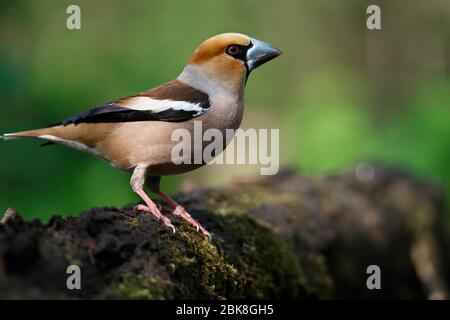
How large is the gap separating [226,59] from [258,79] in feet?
21.9

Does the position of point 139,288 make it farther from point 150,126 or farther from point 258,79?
point 258,79

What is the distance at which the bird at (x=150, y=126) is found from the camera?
391 cm

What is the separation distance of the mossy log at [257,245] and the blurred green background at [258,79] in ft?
3.17

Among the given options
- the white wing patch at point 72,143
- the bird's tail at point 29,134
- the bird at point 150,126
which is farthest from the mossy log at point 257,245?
the bird's tail at point 29,134

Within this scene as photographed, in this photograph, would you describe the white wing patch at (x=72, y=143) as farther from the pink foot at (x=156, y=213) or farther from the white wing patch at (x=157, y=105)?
the pink foot at (x=156, y=213)

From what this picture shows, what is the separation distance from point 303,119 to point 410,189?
3.37 metres

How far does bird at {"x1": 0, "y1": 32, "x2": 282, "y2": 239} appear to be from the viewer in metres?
3.91

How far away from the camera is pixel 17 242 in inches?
91.6

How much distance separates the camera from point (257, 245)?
415cm

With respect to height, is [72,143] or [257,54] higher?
[257,54]

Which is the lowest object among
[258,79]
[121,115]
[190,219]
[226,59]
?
[190,219]

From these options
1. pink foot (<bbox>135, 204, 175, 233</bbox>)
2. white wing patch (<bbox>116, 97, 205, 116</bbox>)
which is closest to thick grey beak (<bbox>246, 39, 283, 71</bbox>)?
white wing patch (<bbox>116, 97, 205, 116</bbox>)

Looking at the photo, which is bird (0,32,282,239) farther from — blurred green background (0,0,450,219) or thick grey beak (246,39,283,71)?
blurred green background (0,0,450,219)

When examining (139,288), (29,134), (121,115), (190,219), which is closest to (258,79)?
(121,115)
